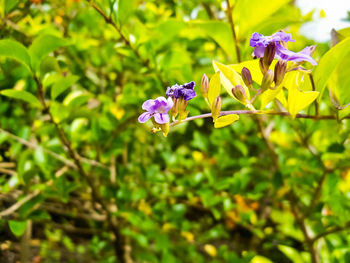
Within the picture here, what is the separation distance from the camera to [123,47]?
32.3 inches

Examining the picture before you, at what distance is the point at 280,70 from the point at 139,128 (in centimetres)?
78

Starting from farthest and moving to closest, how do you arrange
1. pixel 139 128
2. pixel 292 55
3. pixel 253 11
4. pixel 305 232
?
1. pixel 139 128
2. pixel 305 232
3. pixel 253 11
4. pixel 292 55

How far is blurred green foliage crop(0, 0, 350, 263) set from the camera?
65 cm

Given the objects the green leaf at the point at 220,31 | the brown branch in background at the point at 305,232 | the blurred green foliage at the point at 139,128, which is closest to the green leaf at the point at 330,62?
the blurred green foliage at the point at 139,128

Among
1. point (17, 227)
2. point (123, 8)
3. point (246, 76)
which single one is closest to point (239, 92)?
point (246, 76)

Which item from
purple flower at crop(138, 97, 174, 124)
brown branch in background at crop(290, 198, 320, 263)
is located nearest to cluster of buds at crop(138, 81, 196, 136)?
purple flower at crop(138, 97, 174, 124)

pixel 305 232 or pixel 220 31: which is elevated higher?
pixel 220 31

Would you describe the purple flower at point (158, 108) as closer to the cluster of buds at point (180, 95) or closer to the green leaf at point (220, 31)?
the cluster of buds at point (180, 95)

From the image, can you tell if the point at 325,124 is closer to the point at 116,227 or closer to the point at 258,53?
the point at 258,53

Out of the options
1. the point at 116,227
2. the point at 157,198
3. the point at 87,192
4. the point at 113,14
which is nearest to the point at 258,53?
the point at 113,14

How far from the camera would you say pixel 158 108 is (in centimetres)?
42

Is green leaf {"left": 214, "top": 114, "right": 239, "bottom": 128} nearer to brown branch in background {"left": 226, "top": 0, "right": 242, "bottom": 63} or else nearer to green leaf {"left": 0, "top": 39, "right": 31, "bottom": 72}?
brown branch in background {"left": 226, "top": 0, "right": 242, "bottom": 63}

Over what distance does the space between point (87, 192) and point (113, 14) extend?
1.04m

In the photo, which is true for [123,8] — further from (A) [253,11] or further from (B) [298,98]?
(B) [298,98]
